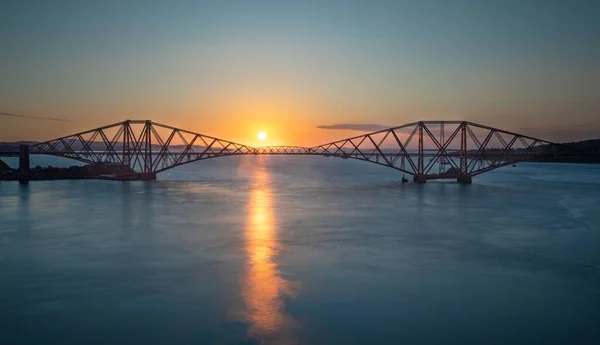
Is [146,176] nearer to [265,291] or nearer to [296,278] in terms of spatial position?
[296,278]

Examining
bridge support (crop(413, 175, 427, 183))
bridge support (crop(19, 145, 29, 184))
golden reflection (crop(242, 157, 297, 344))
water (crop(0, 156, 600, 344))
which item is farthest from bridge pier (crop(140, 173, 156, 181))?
golden reflection (crop(242, 157, 297, 344))

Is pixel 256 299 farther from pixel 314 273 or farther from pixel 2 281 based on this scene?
pixel 2 281

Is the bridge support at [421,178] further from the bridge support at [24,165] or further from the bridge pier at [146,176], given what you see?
the bridge support at [24,165]

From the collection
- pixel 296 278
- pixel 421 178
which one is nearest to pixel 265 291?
pixel 296 278

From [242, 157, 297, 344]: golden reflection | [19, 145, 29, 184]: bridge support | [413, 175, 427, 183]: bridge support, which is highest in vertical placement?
[19, 145, 29, 184]: bridge support

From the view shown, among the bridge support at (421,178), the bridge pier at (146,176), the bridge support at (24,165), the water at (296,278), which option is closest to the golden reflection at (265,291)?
the water at (296,278)

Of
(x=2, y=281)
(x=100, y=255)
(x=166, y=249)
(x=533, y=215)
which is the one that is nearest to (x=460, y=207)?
(x=533, y=215)

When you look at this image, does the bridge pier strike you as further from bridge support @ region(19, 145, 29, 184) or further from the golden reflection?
the golden reflection

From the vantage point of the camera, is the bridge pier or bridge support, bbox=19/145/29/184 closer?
bridge support, bbox=19/145/29/184

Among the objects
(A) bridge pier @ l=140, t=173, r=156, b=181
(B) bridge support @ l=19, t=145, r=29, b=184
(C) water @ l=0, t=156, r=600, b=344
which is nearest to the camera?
(C) water @ l=0, t=156, r=600, b=344
